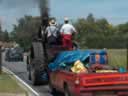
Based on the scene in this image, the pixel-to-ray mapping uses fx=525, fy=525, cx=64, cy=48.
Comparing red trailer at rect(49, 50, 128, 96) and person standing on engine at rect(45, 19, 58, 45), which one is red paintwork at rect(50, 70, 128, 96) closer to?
red trailer at rect(49, 50, 128, 96)

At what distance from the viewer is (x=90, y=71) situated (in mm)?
15703

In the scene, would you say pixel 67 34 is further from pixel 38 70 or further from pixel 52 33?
pixel 38 70

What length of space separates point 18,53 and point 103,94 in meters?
46.3

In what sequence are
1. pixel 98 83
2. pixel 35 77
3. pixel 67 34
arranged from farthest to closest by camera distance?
pixel 35 77 → pixel 67 34 → pixel 98 83

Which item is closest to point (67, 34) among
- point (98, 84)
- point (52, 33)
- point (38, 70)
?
point (52, 33)

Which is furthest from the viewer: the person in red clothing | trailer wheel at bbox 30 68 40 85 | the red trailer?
trailer wheel at bbox 30 68 40 85

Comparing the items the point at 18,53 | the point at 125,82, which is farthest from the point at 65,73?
the point at 18,53

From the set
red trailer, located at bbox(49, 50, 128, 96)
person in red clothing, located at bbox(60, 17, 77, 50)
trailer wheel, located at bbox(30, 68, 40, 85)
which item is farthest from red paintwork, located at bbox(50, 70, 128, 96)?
trailer wheel, located at bbox(30, 68, 40, 85)

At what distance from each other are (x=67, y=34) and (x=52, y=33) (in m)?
0.97

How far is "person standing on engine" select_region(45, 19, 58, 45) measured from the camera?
2192 cm

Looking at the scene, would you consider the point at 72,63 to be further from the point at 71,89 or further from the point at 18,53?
the point at 18,53

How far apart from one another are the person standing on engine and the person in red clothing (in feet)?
1.82

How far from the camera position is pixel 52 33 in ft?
72.2

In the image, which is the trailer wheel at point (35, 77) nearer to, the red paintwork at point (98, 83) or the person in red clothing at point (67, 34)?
the person in red clothing at point (67, 34)
